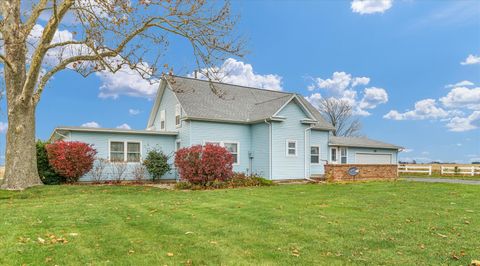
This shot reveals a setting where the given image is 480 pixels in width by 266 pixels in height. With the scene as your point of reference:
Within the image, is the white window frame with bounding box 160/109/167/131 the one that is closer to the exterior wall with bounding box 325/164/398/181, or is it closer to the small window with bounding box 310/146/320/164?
the small window with bounding box 310/146/320/164

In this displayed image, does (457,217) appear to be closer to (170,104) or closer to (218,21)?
(218,21)

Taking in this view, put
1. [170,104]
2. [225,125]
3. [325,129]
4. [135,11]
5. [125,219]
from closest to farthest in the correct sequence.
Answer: [125,219] → [135,11] → [225,125] → [170,104] → [325,129]

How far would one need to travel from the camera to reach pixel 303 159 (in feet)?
68.6

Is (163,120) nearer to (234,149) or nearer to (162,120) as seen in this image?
(162,120)

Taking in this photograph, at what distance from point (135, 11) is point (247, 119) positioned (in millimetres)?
10180

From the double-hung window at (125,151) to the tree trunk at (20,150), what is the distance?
4.49 metres

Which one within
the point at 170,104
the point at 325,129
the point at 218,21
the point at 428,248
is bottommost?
the point at 428,248

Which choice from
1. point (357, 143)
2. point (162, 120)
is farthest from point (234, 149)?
point (357, 143)

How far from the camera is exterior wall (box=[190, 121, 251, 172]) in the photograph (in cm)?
1947

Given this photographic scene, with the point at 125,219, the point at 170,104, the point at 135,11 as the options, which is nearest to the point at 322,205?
the point at 125,219

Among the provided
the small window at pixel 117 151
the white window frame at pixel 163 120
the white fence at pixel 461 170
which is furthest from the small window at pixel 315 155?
the white fence at pixel 461 170

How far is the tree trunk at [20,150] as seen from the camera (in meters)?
14.5

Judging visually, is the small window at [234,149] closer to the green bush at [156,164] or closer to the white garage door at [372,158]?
the green bush at [156,164]

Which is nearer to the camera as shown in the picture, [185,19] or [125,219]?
[125,219]
